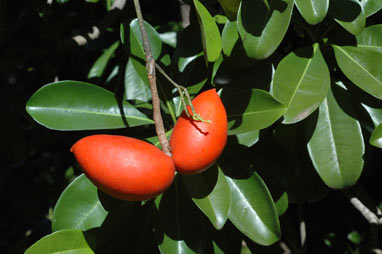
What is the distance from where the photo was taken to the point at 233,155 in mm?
1021

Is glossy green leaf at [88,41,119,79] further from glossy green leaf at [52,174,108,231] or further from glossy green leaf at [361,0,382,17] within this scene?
glossy green leaf at [361,0,382,17]

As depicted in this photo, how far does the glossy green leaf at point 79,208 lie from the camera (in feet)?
3.35

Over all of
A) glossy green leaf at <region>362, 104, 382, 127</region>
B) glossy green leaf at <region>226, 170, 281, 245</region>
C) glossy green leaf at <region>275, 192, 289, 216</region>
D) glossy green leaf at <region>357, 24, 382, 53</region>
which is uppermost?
glossy green leaf at <region>357, 24, 382, 53</region>

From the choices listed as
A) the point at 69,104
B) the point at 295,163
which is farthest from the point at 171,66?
the point at 295,163

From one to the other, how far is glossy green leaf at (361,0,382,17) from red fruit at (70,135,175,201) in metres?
0.69

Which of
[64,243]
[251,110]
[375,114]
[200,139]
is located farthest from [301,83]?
[64,243]

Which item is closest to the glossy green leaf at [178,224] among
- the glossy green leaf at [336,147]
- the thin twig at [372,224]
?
the glossy green leaf at [336,147]

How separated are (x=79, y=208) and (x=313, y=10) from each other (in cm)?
71

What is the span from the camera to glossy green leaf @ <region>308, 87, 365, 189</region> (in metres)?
1.01

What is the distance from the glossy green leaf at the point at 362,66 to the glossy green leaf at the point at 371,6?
94 mm

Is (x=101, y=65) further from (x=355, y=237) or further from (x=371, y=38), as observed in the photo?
(x=355, y=237)

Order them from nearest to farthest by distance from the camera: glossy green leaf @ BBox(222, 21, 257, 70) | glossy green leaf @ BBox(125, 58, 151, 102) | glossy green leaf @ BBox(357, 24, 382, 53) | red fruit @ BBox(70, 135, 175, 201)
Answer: red fruit @ BBox(70, 135, 175, 201) → glossy green leaf @ BBox(222, 21, 257, 70) → glossy green leaf @ BBox(357, 24, 382, 53) → glossy green leaf @ BBox(125, 58, 151, 102)

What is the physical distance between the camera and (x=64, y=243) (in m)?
0.98

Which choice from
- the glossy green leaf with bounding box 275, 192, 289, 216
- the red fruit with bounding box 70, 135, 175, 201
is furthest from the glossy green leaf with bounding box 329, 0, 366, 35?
the red fruit with bounding box 70, 135, 175, 201
